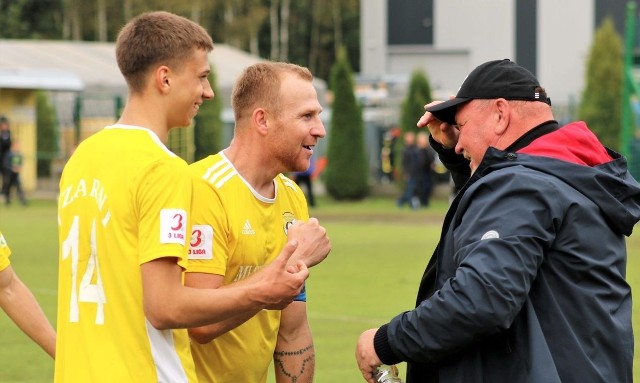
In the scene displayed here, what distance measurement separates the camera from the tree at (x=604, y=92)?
38.2 metres

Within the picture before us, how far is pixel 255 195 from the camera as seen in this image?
4.87 m

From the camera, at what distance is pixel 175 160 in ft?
13.2

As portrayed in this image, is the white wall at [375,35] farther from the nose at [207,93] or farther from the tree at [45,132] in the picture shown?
the nose at [207,93]

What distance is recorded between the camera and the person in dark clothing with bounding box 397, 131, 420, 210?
34469 mm

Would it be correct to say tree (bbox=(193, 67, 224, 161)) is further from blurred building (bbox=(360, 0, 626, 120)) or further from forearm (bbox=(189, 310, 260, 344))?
forearm (bbox=(189, 310, 260, 344))

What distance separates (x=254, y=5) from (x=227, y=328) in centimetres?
7187

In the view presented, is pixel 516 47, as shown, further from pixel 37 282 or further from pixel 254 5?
pixel 37 282

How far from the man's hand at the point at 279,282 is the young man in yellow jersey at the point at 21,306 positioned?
1385 millimetres

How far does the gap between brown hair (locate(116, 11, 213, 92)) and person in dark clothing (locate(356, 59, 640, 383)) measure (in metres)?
0.98

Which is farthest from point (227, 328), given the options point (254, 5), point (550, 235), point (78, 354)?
point (254, 5)

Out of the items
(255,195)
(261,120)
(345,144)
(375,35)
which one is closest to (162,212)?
(255,195)

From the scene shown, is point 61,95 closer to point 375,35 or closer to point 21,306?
point 375,35

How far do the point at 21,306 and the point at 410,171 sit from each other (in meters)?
29.7

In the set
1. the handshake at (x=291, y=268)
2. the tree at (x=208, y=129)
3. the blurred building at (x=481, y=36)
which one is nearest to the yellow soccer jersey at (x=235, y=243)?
the handshake at (x=291, y=268)
